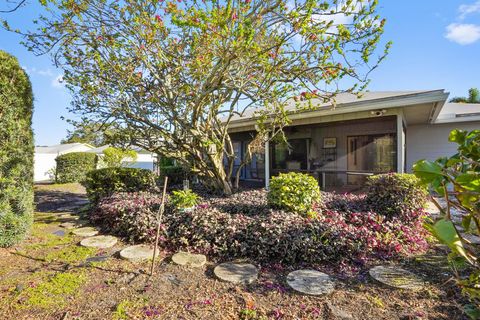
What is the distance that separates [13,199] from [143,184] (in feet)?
12.0

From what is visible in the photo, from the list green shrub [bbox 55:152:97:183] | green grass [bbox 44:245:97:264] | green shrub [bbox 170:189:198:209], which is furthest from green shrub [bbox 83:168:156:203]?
green shrub [bbox 55:152:97:183]

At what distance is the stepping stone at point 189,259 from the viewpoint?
361 centimetres

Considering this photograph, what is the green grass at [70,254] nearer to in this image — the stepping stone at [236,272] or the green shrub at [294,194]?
the stepping stone at [236,272]

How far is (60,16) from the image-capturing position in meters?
4.97

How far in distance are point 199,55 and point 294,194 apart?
3.18m


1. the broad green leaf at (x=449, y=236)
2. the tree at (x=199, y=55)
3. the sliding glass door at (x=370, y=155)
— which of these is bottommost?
the broad green leaf at (x=449, y=236)

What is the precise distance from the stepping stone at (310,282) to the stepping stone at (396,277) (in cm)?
61

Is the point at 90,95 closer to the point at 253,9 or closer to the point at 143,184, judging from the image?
the point at 143,184

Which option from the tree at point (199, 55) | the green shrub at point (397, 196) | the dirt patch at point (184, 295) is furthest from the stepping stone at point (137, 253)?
the green shrub at point (397, 196)

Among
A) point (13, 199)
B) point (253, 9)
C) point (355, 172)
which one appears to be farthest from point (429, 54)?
point (13, 199)

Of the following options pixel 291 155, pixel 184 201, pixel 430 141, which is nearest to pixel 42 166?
pixel 291 155

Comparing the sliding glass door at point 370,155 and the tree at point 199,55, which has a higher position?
the tree at point 199,55

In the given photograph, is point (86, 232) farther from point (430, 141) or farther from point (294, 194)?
point (430, 141)

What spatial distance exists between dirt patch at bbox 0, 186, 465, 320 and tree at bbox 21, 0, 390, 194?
3294mm
